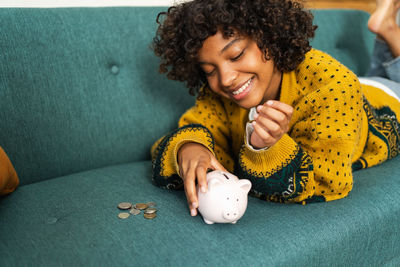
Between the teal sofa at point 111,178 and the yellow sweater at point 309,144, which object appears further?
the yellow sweater at point 309,144

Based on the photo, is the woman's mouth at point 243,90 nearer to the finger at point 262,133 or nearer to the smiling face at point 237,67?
the smiling face at point 237,67

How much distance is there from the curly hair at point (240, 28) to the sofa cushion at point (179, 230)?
366 mm

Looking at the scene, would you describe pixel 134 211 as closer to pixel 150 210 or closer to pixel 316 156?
pixel 150 210

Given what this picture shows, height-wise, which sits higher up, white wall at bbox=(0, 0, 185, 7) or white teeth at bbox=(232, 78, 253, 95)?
white wall at bbox=(0, 0, 185, 7)

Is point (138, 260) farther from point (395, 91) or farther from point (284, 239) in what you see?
point (395, 91)

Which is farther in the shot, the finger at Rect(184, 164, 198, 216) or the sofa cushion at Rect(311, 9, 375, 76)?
the sofa cushion at Rect(311, 9, 375, 76)

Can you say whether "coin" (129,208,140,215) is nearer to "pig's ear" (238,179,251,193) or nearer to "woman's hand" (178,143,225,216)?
"woman's hand" (178,143,225,216)

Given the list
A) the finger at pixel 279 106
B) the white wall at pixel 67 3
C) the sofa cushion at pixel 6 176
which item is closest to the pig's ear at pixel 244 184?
the finger at pixel 279 106

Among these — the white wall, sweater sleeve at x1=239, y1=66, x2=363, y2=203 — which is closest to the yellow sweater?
sweater sleeve at x1=239, y1=66, x2=363, y2=203

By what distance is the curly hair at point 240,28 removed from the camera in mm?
880

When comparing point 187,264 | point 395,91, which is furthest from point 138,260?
point 395,91

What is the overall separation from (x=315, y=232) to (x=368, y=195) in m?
0.23

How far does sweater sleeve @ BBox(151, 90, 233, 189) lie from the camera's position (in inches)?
36.0

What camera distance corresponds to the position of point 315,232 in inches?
29.1
